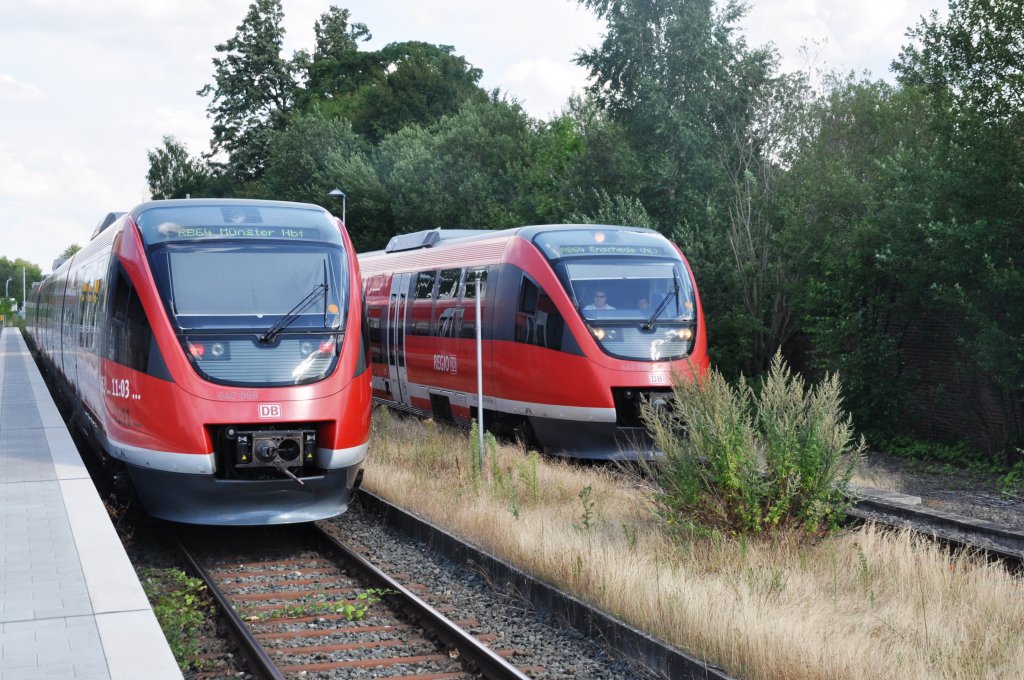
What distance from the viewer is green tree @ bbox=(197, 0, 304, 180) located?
7031 centimetres

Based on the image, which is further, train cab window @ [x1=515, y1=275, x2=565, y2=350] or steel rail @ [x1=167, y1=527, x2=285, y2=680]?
train cab window @ [x1=515, y1=275, x2=565, y2=350]

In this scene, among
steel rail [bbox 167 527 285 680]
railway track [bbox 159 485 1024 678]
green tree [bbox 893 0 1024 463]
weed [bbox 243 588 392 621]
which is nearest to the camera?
steel rail [bbox 167 527 285 680]

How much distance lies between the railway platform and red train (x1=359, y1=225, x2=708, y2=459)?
18.8 ft

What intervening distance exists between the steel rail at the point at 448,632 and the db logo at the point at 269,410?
4.46 ft

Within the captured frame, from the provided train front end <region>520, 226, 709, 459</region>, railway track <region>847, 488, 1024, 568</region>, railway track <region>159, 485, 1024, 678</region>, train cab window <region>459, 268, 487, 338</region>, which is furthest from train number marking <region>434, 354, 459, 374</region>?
railway track <region>847, 488, 1024, 568</region>

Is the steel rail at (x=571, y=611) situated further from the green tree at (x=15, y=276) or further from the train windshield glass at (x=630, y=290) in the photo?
the green tree at (x=15, y=276)

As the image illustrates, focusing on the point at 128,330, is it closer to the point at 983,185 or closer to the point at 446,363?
the point at 446,363

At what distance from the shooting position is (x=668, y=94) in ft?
96.7

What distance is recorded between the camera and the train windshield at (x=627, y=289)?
14434 millimetres

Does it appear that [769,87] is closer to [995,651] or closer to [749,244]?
[749,244]

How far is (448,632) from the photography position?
7.45 meters

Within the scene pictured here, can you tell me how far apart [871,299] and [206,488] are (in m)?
12.9

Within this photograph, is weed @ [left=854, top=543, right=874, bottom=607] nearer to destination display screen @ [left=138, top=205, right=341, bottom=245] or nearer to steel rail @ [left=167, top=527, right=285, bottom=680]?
steel rail @ [left=167, top=527, right=285, bottom=680]

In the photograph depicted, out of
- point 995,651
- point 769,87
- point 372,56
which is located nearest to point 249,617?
point 995,651
